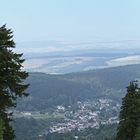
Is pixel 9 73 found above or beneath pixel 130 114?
above

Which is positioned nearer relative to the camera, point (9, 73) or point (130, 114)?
point (9, 73)

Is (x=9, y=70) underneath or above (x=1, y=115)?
above

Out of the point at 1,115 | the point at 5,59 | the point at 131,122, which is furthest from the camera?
the point at 131,122

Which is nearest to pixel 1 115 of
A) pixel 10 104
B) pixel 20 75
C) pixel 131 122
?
pixel 10 104

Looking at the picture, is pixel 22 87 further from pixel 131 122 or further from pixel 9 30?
pixel 131 122

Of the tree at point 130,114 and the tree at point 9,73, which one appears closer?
the tree at point 9,73

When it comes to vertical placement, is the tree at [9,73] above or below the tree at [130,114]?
above

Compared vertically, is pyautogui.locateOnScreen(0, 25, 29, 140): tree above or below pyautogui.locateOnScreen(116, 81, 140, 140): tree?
above

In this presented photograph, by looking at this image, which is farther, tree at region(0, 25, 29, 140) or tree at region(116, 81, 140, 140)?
tree at region(116, 81, 140, 140)
